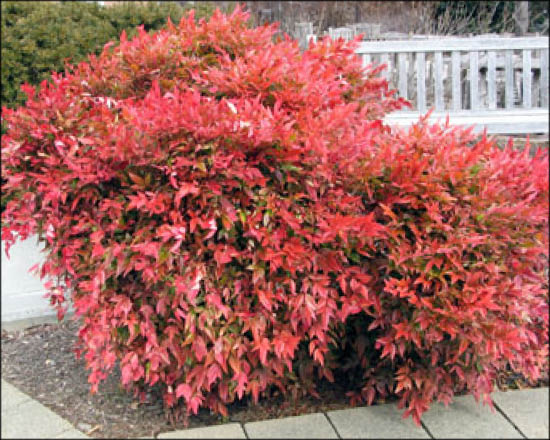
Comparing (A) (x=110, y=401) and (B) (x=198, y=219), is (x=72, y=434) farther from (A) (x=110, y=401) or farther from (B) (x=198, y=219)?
(B) (x=198, y=219)

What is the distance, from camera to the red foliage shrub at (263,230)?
2.48m

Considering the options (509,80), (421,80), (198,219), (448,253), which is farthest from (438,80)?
(198,219)

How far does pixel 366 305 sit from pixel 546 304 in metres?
1.02

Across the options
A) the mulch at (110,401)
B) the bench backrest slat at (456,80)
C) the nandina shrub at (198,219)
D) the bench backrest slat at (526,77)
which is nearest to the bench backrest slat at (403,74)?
the bench backrest slat at (456,80)

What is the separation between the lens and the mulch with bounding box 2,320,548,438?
114 inches

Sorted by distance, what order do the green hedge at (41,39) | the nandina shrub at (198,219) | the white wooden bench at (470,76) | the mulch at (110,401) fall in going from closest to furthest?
the nandina shrub at (198,219) < the mulch at (110,401) < the white wooden bench at (470,76) < the green hedge at (41,39)

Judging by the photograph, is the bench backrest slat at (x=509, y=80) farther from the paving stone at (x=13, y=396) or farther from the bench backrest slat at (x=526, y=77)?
the paving stone at (x=13, y=396)

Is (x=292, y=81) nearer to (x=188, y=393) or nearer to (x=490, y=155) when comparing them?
(x=490, y=155)

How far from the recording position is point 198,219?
242 centimetres

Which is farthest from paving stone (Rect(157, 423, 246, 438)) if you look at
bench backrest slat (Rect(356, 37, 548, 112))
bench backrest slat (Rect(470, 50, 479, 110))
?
bench backrest slat (Rect(470, 50, 479, 110))

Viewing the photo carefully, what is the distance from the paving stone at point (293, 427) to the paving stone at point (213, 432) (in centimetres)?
4

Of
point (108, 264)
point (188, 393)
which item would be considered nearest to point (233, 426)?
point (188, 393)

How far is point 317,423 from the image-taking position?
2.83 m

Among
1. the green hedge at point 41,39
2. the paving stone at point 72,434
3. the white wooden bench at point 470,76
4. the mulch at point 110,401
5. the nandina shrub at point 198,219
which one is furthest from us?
the green hedge at point 41,39
